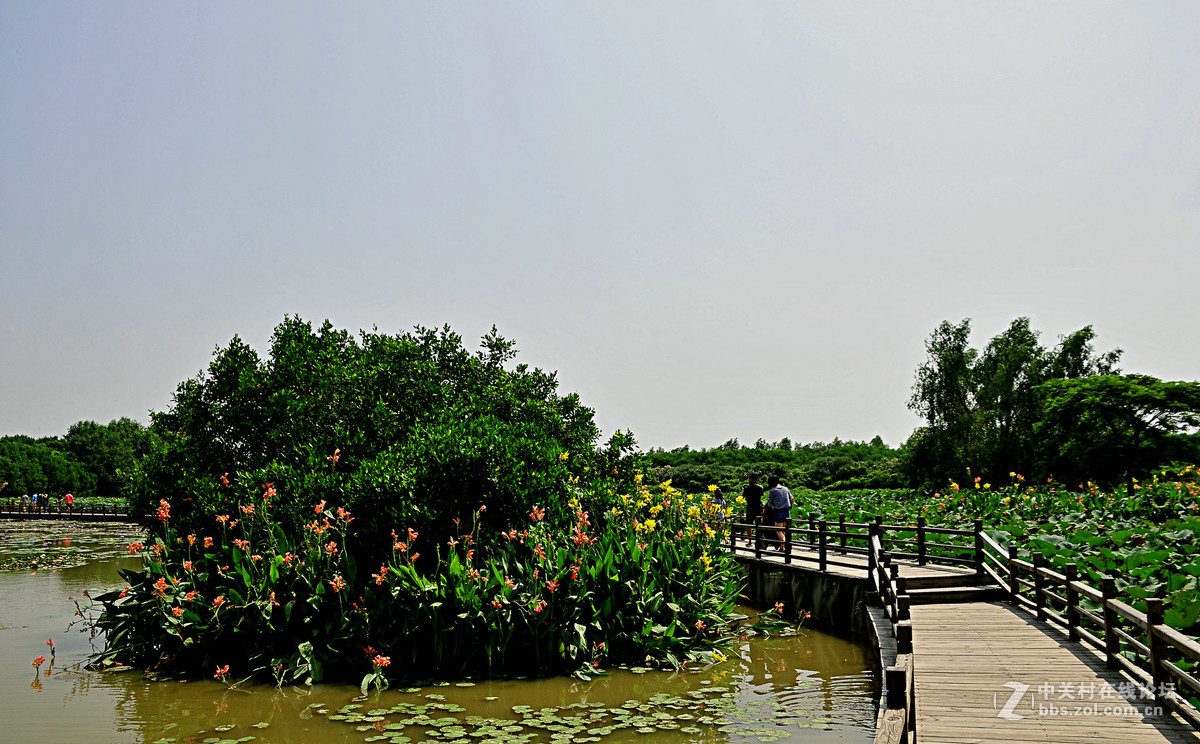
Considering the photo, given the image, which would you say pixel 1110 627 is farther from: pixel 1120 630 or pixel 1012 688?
pixel 1012 688

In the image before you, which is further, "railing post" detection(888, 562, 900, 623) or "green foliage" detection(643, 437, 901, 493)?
"green foliage" detection(643, 437, 901, 493)

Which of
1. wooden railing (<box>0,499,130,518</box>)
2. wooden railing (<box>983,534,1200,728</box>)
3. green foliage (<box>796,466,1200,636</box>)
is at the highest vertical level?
green foliage (<box>796,466,1200,636</box>)

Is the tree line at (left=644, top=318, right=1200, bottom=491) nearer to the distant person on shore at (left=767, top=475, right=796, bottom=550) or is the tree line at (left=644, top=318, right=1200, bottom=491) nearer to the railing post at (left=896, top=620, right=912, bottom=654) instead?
the distant person on shore at (left=767, top=475, right=796, bottom=550)

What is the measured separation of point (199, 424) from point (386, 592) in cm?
427

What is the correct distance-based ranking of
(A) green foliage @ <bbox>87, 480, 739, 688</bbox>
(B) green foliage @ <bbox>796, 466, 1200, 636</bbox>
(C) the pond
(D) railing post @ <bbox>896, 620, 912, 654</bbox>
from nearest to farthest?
(D) railing post @ <bbox>896, 620, 912, 654</bbox> < (C) the pond < (B) green foliage @ <bbox>796, 466, 1200, 636</bbox> < (A) green foliage @ <bbox>87, 480, 739, 688</bbox>

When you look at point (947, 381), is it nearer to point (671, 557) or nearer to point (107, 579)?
point (671, 557)

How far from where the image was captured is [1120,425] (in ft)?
97.7

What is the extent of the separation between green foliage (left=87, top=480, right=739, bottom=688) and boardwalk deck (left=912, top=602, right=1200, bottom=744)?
131 inches

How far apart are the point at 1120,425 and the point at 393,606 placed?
1126 inches

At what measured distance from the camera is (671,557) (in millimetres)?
11312

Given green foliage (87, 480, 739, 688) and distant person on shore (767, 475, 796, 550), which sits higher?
distant person on shore (767, 475, 796, 550)

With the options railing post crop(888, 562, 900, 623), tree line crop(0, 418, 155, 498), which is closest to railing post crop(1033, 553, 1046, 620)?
railing post crop(888, 562, 900, 623)

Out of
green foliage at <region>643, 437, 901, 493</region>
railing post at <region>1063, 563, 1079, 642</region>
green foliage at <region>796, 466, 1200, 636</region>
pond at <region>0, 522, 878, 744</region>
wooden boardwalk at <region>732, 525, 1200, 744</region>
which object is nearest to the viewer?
wooden boardwalk at <region>732, 525, 1200, 744</region>

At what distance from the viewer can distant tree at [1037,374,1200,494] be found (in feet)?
95.3
